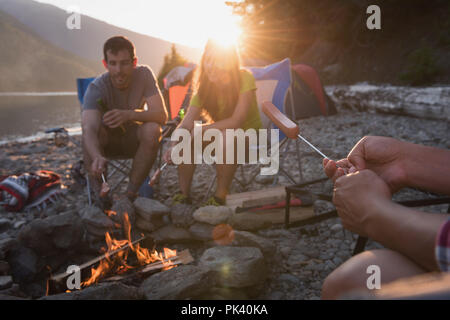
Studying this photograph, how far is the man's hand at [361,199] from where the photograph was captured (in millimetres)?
844

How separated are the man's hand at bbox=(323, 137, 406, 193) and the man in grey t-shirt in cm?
236

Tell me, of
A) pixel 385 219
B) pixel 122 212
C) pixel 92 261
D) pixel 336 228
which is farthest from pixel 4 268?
pixel 336 228

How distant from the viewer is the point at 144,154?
315 centimetres

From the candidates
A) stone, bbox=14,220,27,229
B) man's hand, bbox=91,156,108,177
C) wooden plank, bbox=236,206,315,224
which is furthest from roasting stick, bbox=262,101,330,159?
stone, bbox=14,220,27,229

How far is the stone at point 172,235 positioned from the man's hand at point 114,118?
1.29 m

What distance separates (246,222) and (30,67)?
9195 centimetres

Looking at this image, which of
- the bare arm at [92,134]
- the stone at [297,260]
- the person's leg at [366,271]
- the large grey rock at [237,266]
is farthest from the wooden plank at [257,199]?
the person's leg at [366,271]

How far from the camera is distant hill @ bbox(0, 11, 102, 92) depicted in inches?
2613

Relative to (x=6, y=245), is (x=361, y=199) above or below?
above

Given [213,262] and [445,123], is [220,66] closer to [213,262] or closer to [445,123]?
[213,262]

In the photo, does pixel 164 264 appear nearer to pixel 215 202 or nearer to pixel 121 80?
pixel 215 202
